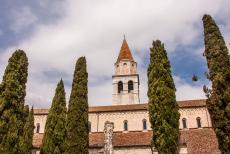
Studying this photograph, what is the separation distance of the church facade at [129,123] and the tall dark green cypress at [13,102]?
9282 millimetres

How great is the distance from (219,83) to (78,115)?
1239cm

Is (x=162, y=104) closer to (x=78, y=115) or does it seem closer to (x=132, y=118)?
(x=78, y=115)

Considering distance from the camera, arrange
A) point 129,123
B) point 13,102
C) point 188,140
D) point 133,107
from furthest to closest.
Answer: point 133,107 → point 129,123 → point 188,140 → point 13,102

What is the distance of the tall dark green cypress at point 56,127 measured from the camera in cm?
2458

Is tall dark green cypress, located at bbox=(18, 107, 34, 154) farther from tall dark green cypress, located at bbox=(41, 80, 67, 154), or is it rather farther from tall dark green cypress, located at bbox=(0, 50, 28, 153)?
tall dark green cypress, located at bbox=(0, 50, 28, 153)

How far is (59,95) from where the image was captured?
26781 mm

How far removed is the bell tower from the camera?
179ft

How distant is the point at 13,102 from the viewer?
752 inches

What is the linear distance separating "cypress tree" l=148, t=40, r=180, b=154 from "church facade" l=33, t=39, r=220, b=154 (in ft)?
23.6

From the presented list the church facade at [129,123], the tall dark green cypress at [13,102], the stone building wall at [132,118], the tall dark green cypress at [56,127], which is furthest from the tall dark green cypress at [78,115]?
the stone building wall at [132,118]

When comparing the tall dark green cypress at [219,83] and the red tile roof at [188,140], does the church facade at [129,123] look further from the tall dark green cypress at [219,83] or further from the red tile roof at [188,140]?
the tall dark green cypress at [219,83]

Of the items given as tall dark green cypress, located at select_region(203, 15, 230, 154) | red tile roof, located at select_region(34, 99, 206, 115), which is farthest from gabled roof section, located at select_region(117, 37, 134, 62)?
tall dark green cypress, located at select_region(203, 15, 230, 154)

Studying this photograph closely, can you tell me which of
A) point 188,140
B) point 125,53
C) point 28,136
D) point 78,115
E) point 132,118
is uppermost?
point 125,53

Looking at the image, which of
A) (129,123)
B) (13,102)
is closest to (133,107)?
(129,123)
